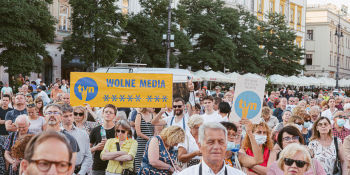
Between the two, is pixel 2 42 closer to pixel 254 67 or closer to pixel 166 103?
pixel 166 103

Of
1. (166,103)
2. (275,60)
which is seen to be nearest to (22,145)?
(166,103)

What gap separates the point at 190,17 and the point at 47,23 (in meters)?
15.0

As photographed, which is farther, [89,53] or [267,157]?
[89,53]

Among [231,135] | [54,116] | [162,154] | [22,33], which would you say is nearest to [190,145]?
[162,154]

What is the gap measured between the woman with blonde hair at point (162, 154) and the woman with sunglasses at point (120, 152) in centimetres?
77

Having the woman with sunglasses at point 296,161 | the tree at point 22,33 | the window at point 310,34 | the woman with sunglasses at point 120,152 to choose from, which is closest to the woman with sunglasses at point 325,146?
the woman with sunglasses at point 296,161

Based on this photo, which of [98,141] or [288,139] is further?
[98,141]

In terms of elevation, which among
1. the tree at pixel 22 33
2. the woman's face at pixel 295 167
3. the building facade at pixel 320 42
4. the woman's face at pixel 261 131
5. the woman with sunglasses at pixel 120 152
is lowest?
the woman with sunglasses at pixel 120 152

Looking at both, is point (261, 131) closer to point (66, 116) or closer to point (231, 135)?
point (231, 135)

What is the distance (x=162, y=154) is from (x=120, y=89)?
13.3 ft

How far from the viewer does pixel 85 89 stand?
916 centimetres

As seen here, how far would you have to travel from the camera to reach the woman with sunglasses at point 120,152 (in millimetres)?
6254

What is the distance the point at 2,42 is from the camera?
2372 cm

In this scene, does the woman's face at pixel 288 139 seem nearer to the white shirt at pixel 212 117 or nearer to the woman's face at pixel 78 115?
the white shirt at pixel 212 117
